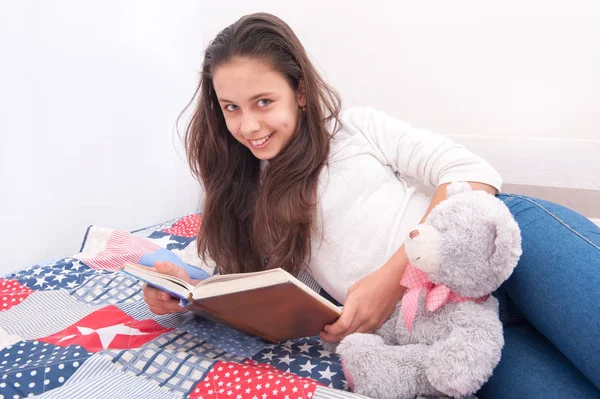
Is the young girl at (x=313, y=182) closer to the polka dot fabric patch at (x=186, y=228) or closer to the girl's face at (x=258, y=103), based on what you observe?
the girl's face at (x=258, y=103)

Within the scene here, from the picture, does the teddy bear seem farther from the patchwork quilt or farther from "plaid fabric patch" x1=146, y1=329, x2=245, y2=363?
"plaid fabric patch" x1=146, y1=329, x2=245, y2=363

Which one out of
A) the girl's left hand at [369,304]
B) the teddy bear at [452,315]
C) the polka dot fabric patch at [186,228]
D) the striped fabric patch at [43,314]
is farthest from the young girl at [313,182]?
the polka dot fabric patch at [186,228]

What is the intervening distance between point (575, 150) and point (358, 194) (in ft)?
2.54

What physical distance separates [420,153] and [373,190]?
124 millimetres

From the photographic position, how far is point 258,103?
985 mm

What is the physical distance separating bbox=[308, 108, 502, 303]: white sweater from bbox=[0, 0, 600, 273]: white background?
544 millimetres

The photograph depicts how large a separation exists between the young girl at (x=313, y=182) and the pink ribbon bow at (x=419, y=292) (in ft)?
0.29

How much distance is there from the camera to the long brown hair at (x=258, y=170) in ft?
3.27

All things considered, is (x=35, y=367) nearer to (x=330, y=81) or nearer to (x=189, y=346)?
(x=189, y=346)

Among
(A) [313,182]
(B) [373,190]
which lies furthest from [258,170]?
A: (B) [373,190]

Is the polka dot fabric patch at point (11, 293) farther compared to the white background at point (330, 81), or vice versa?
the white background at point (330, 81)

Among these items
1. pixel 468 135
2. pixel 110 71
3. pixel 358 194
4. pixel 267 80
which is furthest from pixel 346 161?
pixel 110 71

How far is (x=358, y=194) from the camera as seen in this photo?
1002 mm

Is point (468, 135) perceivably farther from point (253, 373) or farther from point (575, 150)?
point (253, 373)
